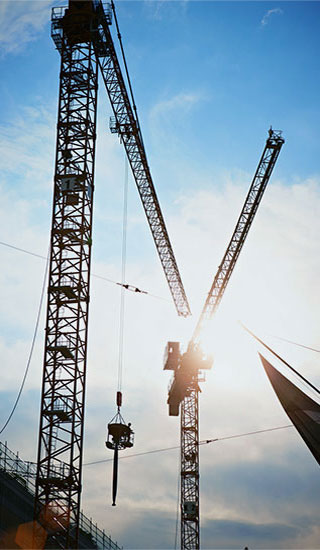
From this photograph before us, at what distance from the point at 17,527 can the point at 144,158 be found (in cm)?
4549

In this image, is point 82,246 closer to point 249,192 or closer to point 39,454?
point 39,454

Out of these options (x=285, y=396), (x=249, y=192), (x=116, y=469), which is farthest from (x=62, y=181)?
(x=249, y=192)

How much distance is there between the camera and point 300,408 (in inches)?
934

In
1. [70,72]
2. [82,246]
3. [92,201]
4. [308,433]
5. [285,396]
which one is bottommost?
[308,433]

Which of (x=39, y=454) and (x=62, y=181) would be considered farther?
(x=62, y=181)

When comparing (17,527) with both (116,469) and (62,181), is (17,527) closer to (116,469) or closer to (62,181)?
(116,469)

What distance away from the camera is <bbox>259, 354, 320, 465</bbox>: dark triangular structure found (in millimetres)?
21734

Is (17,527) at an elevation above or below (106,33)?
below

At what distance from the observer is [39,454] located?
4409 centimetres

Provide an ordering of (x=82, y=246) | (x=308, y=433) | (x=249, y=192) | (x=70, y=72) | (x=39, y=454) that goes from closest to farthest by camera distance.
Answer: (x=308, y=433), (x=39, y=454), (x=82, y=246), (x=70, y=72), (x=249, y=192)

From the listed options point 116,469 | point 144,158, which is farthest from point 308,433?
point 144,158

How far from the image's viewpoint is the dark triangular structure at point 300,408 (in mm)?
21734

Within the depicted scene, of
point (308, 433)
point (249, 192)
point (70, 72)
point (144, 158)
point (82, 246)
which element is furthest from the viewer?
point (249, 192)

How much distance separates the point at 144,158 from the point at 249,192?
1951cm
